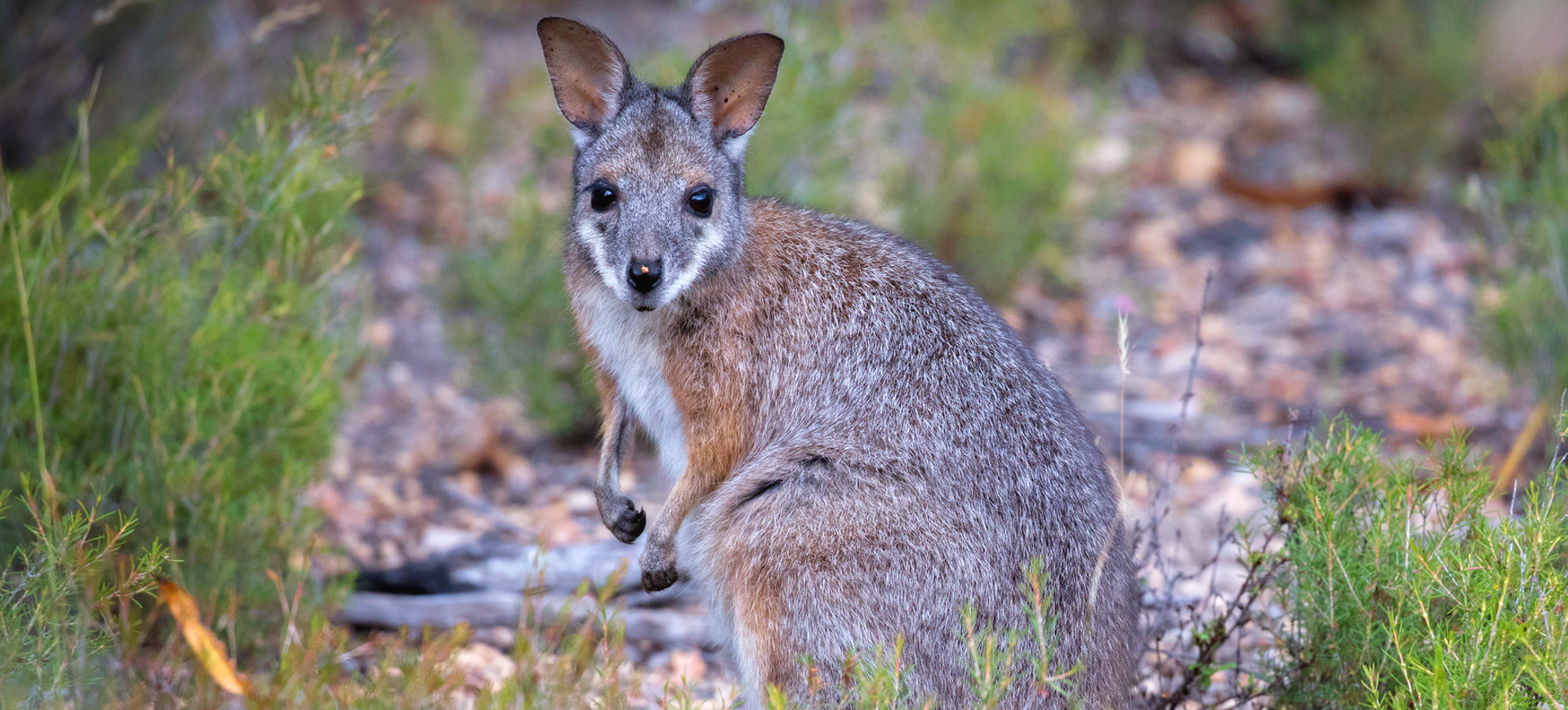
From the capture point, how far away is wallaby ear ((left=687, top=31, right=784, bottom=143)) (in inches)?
155

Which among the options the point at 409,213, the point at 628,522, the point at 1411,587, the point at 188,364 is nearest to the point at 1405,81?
the point at 409,213

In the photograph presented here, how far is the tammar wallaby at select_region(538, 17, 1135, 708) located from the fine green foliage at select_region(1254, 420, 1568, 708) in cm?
50

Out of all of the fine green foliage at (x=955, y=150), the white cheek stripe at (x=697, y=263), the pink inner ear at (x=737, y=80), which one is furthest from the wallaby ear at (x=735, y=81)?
the fine green foliage at (x=955, y=150)

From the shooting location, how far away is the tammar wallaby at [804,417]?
3.46m

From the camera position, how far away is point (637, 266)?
3.61 meters

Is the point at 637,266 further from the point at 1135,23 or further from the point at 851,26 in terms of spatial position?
the point at 1135,23

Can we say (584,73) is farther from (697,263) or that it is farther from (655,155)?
(697,263)

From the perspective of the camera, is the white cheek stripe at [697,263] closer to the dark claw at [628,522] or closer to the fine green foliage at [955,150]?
the dark claw at [628,522]

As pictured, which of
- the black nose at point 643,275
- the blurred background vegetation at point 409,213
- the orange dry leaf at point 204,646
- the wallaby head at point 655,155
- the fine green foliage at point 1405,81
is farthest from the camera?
the fine green foliage at point 1405,81

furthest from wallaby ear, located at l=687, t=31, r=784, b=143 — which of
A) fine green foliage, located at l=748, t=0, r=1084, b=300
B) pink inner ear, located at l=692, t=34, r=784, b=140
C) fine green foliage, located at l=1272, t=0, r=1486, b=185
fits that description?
fine green foliage, located at l=1272, t=0, r=1486, b=185

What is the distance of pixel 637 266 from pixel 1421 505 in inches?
86.4

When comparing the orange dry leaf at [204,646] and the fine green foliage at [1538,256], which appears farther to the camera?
the fine green foliage at [1538,256]

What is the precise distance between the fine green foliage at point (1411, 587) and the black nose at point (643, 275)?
1.77 meters

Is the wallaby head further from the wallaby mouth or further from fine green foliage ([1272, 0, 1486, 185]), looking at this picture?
fine green foliage ([1272, 0, 1486, 185])
